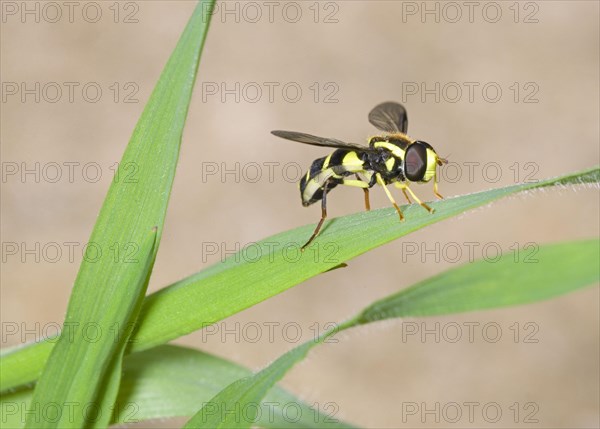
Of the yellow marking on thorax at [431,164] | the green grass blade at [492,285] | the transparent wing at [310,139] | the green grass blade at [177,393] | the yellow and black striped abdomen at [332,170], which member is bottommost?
the green grass blade at [177,393]

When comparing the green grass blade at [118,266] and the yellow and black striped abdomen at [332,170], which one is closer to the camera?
the green grass blade at [118,266]

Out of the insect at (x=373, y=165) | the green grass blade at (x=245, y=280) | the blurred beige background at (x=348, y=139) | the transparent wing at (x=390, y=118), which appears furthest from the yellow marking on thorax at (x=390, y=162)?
the blurred beige background at (x=348, y=139)

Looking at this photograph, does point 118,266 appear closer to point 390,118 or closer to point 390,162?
point 390,162

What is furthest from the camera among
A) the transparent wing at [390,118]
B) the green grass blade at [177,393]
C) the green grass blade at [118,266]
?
the transparent wing at [390,118]

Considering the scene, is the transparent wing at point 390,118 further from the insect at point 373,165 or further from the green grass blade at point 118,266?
the green grass blade at point 118,266

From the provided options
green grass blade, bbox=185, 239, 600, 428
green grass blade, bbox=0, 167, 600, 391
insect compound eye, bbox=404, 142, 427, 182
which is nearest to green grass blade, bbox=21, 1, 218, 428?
green grass blade, bbox=0, 167, 600, 391

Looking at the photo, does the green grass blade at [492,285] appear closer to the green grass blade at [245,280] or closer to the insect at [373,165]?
the green grass blade at [245,280]

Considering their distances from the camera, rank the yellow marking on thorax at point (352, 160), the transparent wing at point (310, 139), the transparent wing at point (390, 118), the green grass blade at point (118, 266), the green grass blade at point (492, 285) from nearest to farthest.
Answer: the green grass blade at point (492, 285), the green grass blade at point (118, 266), the transparent wing at point (310, 139), the yellow marking on thorax at point (352, 160), the transparent wing at point (390, 118)

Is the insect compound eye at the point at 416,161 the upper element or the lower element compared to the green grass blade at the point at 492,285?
upper
